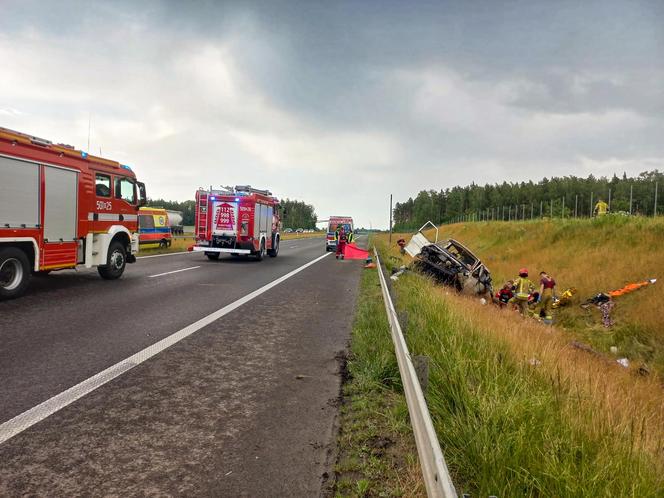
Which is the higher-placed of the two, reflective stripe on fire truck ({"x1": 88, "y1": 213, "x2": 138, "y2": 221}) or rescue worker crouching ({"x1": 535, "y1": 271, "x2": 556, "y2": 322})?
reflective stripe on fire truck ({"x1": 88, "y1": 213, "x2": 138, "y2": 221})

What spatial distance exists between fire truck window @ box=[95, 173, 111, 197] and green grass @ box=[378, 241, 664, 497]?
9917mm

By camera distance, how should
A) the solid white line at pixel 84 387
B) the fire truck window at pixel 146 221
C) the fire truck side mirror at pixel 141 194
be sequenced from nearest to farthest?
the solid white line at pixel 84 387 < the fire truck side mirror at pixel 141 194 < the fire truck window at pixel 146 221

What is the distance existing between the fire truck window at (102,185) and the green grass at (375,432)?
28.1 feet

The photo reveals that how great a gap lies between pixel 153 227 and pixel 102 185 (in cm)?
1526

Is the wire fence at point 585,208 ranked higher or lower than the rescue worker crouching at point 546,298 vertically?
higher

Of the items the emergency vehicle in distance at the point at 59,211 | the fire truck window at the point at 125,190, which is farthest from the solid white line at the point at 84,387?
the fire truck window at the point at 125,190

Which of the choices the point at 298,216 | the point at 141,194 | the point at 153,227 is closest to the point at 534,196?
the point at 298,216

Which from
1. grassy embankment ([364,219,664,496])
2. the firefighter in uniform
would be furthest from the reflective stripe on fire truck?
the firefighter in uniform

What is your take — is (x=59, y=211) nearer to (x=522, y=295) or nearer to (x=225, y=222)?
(x=225, y=222)

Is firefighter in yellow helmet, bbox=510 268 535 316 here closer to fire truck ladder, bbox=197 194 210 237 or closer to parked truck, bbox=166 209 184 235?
fire truck ladder, bbox=197 194 210 237

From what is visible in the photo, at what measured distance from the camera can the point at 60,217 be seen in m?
9.62

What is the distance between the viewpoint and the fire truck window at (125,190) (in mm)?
11664

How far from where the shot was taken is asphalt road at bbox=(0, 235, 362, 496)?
9.02 ft

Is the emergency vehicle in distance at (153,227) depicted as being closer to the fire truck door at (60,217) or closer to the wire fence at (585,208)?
the fire truck door at (60,217)
